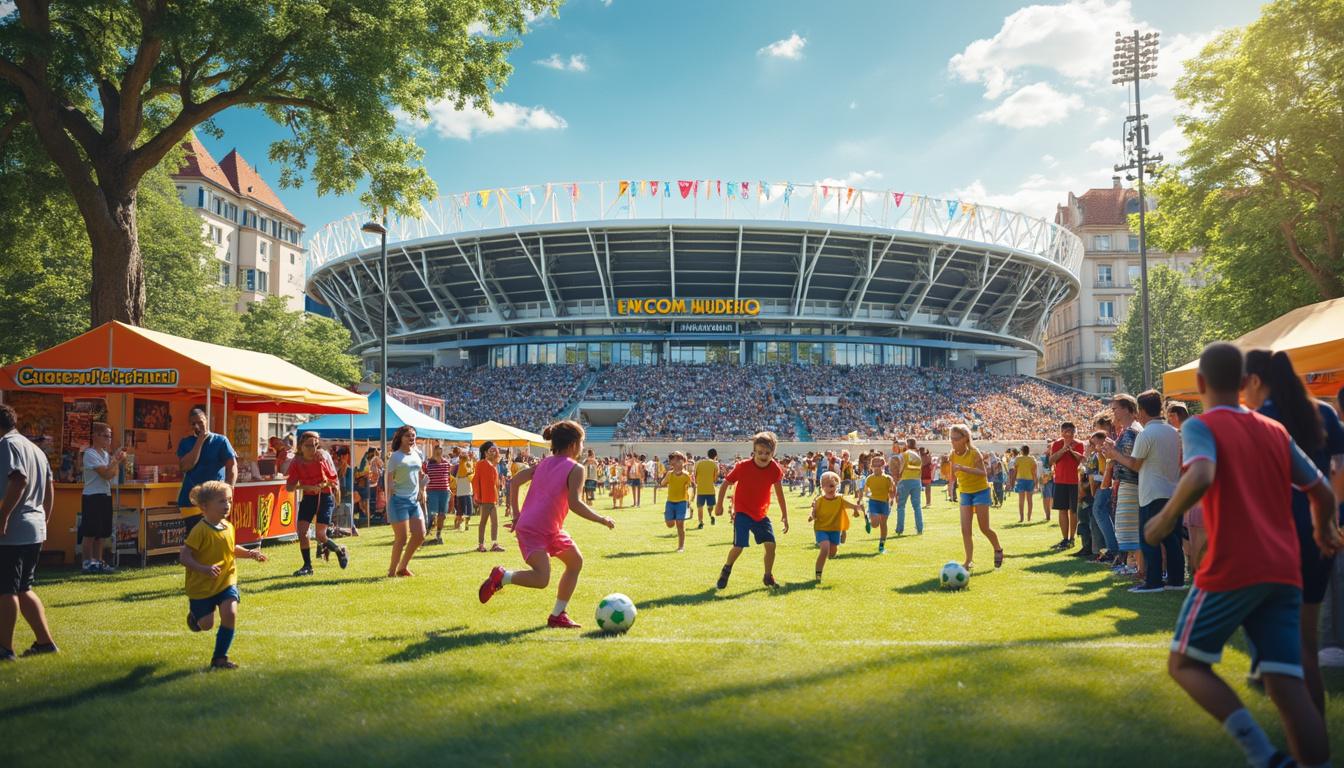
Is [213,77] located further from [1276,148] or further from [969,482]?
[1276,148]

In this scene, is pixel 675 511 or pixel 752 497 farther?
pixel 675 511

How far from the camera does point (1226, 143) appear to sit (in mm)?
19656

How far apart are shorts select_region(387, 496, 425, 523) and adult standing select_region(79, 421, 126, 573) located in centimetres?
415

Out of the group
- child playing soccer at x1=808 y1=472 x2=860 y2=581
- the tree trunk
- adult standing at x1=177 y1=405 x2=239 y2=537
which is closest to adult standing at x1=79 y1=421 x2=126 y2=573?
adult standing at x1=177 y1=405 x2=239 y2=537

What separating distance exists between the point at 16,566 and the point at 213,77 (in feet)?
39.4

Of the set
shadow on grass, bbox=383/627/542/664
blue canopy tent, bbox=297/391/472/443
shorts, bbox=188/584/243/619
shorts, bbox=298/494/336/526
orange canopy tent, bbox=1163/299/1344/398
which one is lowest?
shadow on grass, bbox=383/627/542/664

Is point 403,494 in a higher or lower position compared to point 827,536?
higher

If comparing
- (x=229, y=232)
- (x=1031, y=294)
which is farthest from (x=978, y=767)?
(x=229, y=232)

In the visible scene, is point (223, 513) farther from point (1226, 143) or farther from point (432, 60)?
point (1226, 143)

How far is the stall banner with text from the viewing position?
544 inches

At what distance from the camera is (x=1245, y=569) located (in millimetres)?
3402

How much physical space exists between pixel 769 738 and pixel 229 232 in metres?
76.2

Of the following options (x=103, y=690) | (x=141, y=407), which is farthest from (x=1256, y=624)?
(x=141, y=407)

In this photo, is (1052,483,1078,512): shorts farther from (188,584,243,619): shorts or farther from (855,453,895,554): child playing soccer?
(188,584,243,619): shorts
